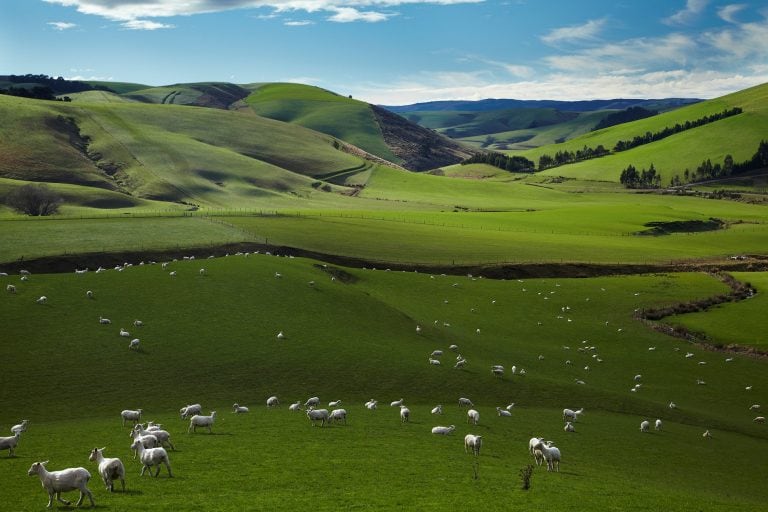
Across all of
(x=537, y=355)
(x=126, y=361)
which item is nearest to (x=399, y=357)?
(x=537, y=355)

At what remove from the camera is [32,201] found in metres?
113

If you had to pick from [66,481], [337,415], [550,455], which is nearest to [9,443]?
[66,481]

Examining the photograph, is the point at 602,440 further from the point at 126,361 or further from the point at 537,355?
the point at 126,361

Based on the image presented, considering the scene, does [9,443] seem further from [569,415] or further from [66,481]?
[569,415]

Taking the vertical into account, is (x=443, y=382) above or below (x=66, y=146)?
below

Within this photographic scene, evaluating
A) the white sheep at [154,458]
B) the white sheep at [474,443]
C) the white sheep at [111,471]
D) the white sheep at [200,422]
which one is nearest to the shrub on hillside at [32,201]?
the white sheep at [200,422]

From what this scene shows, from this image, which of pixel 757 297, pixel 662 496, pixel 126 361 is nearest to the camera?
pixel 662 496

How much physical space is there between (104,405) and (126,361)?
5556mm

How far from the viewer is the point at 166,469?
26.8 meters

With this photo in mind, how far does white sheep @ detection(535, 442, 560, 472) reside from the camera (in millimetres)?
31438

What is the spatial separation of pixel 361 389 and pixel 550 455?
Answer: 17082 mm

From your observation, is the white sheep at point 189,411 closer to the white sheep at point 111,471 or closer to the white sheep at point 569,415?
the white sheep at point 111,471

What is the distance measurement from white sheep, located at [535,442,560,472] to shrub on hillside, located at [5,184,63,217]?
10237 centimetres

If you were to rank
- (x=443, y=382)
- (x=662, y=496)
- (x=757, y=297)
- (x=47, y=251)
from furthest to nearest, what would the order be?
(x=757, y=297) < (x=47, y=251) < (x=443, y=382) < (x=662, y=496)
